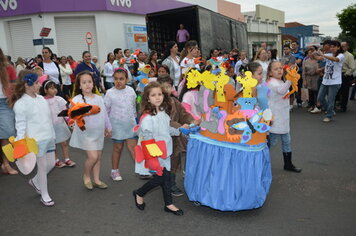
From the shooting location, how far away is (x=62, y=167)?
16.8ft

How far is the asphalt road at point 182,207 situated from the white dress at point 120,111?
2.23 feet

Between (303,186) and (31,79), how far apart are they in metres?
3.39

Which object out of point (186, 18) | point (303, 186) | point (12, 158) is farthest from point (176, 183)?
point (186, 18)

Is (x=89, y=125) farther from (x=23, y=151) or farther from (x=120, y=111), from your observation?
(x=23, y=151)

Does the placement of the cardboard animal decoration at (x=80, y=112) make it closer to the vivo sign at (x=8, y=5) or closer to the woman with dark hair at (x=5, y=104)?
the woman with dark hair at (x=5, y=104)

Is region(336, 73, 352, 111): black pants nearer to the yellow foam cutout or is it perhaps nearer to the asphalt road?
the asphalt road

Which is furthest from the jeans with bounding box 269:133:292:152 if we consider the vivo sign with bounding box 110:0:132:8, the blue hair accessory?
the vivo sign with bounding box 110:0:132:8

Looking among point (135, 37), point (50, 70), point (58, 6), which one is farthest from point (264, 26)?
point (50, 70)

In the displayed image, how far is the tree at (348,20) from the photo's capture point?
35.7 meters

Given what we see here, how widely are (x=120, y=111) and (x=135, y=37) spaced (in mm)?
14997

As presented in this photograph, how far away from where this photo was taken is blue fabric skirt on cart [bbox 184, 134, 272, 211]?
10.4ft

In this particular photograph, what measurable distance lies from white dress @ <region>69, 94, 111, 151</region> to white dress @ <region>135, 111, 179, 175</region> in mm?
829

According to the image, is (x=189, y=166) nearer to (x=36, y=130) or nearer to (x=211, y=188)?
(x=211, y=188)

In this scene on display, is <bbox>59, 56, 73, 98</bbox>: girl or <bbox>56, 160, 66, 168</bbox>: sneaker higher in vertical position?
<bbox>59, 56, 73, 98</bbox>: girl
